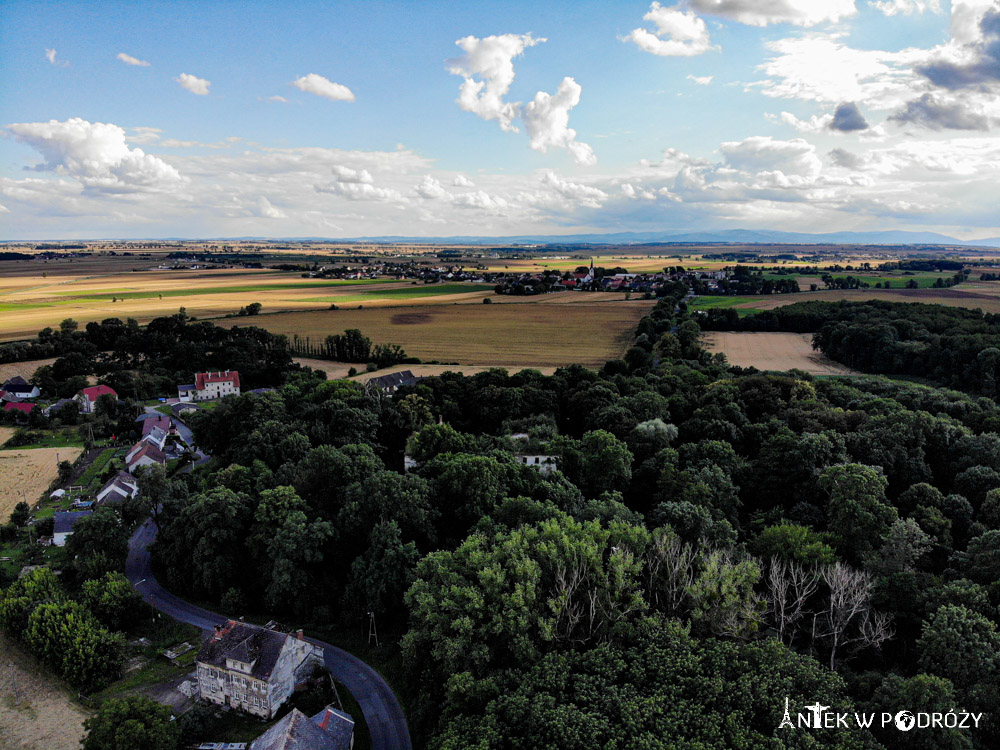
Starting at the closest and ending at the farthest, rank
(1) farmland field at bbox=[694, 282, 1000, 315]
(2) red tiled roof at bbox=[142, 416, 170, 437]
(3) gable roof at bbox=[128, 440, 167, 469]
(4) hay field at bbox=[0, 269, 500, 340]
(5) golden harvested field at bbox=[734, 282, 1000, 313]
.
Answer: (3) gable roof at bbox=[128, 440, 167, 469] → (2) red tiled roof at bbox=[142, 416, 170, 437] → (5) golden harvested field at bbox=[734, 282, 1000, 313] → (1) farmland field at bbox=[694, 282, 1000, 315] → (4) hay field at bbox=[0, 269, 500, 340]

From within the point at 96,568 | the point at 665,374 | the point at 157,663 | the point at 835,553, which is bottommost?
the point at 157,663

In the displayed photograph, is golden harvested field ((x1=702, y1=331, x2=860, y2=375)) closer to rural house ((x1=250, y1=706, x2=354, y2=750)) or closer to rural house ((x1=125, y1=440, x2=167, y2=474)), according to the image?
rural house ((x1=250, y1=706, x2=354, y2=750))

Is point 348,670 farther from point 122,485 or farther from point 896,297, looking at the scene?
point 896,297

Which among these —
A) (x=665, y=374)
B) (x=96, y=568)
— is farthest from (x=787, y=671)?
(x=665, y=374)

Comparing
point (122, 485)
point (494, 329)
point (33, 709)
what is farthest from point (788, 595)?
point (494, 329)

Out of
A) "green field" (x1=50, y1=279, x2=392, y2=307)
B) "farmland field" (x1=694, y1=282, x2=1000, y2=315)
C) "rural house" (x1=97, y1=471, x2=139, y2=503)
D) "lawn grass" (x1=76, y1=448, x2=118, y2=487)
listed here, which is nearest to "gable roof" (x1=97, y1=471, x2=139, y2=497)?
"rural house" (x1=97, y1=471, x2=139, y2=503)

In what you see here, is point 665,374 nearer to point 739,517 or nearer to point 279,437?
point 739,517
